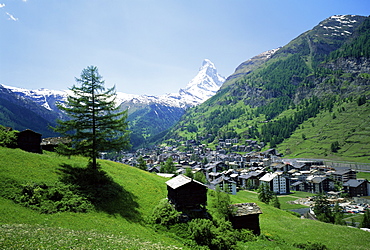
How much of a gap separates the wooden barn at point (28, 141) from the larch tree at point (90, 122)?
17.0 m

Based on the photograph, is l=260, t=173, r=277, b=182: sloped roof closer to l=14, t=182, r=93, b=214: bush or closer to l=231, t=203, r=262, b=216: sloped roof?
l=231, t=203, r=262, b=216: sloped roof

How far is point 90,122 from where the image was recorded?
35.4 meters

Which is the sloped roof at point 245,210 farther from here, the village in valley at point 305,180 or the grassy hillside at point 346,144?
the grassy hillside at point 346,144

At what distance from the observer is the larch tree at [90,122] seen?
112 ft

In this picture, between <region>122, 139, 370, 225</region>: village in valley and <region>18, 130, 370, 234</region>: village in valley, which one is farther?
<region>122, 139, 370, 225</region>: village in valley

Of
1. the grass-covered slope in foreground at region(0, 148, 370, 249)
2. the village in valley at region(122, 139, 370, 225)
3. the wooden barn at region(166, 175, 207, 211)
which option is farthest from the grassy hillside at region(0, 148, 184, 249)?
the village in valley at region(122, 139, 370, 225)

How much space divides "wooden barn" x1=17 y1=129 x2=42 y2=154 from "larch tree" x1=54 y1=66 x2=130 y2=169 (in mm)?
16954

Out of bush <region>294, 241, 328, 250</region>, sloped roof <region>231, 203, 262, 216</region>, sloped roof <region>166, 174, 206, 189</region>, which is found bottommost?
bush <region>294, 241, 328, 250</region>

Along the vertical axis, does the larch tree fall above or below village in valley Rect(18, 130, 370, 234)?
above

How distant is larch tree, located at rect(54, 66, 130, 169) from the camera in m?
34.2

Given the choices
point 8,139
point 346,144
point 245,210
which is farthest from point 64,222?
point 346,144

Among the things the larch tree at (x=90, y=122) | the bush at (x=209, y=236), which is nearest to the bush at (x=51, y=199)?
the larch tree at (x=90, y=122)

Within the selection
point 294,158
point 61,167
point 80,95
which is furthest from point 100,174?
point 294,158

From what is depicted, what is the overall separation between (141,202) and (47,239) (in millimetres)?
18855
